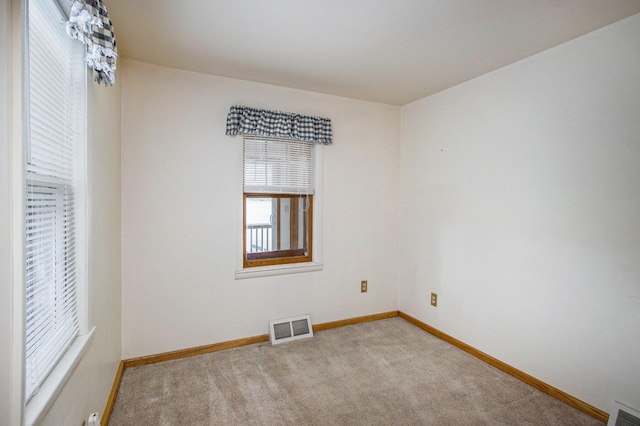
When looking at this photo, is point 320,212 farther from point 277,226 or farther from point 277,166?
point 277,166

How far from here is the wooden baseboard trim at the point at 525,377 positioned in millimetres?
2046

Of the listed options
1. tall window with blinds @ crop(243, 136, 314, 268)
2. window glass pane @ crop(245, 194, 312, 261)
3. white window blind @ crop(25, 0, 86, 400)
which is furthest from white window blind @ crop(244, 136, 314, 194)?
white window blind @ crop(25, 0, 86, 400)

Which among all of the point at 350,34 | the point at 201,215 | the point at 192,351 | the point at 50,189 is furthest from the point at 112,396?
the point at 350,34

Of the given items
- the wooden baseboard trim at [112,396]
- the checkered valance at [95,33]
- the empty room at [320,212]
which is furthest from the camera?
the wooden baseboard trim at [112,396]

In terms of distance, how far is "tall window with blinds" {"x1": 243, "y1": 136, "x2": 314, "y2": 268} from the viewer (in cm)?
303

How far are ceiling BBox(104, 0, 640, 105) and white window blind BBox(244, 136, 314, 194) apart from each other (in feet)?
1.95

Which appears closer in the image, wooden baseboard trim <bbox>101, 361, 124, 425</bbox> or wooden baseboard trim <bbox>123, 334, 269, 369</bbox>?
wooden baseboard trim <bbox>101, 361, 124, 425</bbox>

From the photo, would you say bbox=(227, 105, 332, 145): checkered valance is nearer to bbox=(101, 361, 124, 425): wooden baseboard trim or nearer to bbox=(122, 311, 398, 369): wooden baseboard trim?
bbox=(122, 311, 398, 369): wooden baseboard trim

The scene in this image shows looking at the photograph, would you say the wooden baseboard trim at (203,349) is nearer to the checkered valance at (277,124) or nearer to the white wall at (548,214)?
the white wall at (548,214)

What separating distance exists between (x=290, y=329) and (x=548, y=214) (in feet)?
7.73

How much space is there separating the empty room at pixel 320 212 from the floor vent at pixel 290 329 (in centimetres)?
2

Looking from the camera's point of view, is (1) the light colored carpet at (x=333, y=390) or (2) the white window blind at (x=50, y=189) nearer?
(2) the white window blind at (x=50, y=189)

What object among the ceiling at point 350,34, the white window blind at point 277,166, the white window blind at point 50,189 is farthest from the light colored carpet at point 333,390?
the ceiling at point 350,34

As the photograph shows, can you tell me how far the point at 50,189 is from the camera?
1.30 metres
